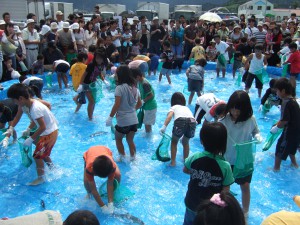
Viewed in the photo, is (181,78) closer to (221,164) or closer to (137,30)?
(137,30)

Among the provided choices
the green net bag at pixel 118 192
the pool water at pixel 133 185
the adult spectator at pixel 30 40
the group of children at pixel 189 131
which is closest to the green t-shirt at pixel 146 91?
the group of children at pixel 189 131

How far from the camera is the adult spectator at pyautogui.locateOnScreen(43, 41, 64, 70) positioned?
9.34 metres

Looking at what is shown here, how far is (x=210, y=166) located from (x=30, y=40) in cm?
851

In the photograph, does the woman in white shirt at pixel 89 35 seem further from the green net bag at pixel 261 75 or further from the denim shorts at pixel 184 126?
the denim shorts at pixel 184 126

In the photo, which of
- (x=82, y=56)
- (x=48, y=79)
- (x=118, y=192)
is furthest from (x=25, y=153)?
(x=48, y=79)

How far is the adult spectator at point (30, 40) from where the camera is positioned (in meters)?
Result: 9.61

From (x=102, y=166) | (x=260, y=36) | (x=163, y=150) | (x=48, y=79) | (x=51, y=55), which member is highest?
(x=260, y=36)

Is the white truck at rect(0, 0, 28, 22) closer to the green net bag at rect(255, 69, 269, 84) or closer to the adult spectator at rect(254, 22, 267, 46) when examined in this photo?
the adult spectator at rect(254, 22, 267, 46)

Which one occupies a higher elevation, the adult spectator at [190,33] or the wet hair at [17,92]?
the adult spectator at [190,33]

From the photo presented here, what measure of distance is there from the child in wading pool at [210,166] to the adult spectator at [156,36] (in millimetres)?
10251

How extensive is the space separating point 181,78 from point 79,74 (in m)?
5.00

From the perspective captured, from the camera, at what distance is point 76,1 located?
97.9 m

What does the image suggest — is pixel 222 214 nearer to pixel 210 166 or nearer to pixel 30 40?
pixel 210 166

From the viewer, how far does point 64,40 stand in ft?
33.8
